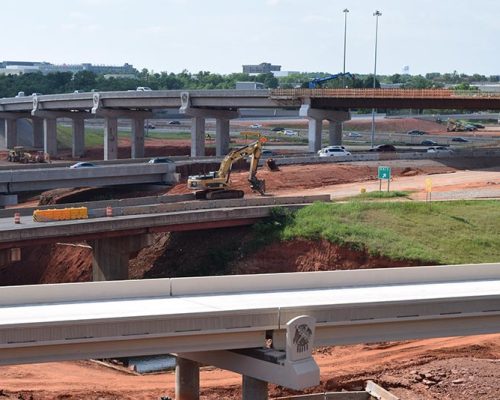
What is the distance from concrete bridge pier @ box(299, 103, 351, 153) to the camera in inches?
3991

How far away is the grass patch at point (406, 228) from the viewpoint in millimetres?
58781

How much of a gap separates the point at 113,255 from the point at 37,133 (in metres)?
87.2

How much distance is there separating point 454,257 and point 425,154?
4037 centimetres

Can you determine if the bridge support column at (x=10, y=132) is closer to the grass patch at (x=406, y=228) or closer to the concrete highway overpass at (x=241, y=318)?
the grass patch at (x=406, y=228)

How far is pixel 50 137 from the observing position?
423 ft

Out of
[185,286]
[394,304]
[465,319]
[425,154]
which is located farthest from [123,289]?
[425,154]

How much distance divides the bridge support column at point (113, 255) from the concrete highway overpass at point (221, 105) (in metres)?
43.2

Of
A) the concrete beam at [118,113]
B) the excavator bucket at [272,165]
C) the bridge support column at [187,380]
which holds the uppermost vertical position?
the concrete beam at [118,113]

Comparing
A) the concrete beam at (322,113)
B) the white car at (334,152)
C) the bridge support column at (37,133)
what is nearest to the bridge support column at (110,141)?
the concrete beam at (322,113)

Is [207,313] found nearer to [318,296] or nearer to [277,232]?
[318,296]

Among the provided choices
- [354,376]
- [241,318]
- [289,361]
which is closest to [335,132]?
[354,376]

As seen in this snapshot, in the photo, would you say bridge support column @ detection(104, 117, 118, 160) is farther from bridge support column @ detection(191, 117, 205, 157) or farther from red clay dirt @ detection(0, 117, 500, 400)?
red clay dirt @ detection(0, 117, 500, 400)

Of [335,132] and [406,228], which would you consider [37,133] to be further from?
[406,228]

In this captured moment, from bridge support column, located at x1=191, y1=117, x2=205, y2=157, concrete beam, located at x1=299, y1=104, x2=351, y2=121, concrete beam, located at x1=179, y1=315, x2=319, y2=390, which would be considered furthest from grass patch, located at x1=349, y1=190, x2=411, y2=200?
concrete beam, located at x1=179, y1=315, x2=319, y2=390
